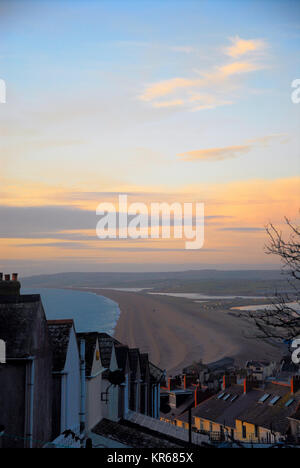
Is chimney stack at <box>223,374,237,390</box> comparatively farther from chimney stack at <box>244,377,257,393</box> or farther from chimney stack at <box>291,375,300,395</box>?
chimney stack at <box>291,375,300,395</box>

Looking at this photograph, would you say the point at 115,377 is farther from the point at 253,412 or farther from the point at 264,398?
the point at 264,398

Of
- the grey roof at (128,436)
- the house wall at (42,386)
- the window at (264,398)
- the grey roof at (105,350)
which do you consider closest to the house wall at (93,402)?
the grey roof at (128,436)

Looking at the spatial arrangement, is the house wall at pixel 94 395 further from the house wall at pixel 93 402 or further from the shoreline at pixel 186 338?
Answer: the shoreline at pixel 186 338
